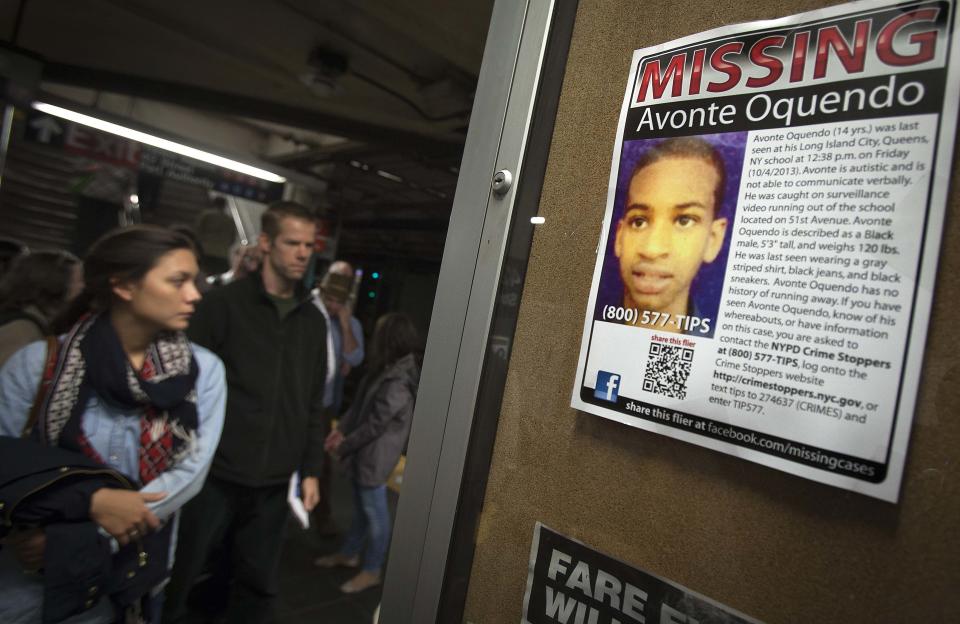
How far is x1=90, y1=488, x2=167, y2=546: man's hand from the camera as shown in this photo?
123 cm

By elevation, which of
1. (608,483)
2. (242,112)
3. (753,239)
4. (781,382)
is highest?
(242,112)

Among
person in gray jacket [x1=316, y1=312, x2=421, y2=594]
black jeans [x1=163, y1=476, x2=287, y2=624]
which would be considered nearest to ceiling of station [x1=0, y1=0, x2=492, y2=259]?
person in gray jacket [x1=316, y1=312, x2=421, y2=594]

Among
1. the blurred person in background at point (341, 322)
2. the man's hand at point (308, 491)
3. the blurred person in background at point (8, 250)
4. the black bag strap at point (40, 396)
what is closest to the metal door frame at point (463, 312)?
the black bag strap at point (40, 396)

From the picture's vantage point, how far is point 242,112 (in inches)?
151

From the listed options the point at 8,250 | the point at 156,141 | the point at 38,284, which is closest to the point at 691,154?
the point at 38,284

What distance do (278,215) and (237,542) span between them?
1302 millimetres

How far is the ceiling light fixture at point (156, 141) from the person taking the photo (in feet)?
11.3

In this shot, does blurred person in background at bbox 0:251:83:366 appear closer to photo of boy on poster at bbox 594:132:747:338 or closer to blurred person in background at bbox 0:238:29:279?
blurred person in background at bbox 0:238:29:279

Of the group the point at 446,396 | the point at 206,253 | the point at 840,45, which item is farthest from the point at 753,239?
the point at 206,253

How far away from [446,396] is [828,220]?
1.39 ft

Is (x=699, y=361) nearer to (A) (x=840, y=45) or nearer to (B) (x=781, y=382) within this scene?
(B) (x=781, y=382)

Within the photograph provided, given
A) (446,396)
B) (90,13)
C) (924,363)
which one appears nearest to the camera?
(924,363)

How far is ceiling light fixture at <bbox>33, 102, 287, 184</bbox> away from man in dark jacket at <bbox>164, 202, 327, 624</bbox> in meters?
2.40

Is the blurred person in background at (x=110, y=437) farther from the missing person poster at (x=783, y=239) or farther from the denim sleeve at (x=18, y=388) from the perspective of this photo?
the missing person poster at (x=783, y=239)
